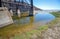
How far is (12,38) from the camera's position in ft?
26.5

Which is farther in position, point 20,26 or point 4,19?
point 20,26

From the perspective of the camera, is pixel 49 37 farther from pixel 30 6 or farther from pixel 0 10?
pixel 30 6

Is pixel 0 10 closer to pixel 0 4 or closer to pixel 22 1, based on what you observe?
pixel 0 4

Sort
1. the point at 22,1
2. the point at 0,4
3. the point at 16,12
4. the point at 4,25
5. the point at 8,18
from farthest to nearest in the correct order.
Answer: the point at 22,1 < the point at 16,12 < the point at 0,4 < the point at 8,18 < the point at 4,25

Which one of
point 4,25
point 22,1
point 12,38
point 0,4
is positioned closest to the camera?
point 12,38

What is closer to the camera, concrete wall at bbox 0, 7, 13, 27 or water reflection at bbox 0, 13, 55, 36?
water reflection at bbox 0, 13, 55, 36

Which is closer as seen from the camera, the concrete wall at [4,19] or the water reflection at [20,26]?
the water reflection at [20,26]

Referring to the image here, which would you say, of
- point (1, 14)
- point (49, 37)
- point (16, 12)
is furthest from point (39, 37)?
point (16, 12)

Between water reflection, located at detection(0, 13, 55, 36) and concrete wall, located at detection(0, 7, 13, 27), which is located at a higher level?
concrete wall, located at detection(0, 7, 13, 27)

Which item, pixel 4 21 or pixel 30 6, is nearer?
pixel 4 21

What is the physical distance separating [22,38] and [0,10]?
566 cm

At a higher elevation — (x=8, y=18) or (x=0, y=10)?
(x=0, y=10)

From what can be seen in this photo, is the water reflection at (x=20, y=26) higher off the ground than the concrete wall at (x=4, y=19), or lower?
lower

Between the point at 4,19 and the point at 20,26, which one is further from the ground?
the point at 4,19
